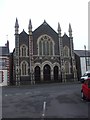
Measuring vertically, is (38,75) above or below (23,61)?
below

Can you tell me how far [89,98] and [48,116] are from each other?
5.53 metres

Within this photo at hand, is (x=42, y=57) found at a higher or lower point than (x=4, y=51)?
lower

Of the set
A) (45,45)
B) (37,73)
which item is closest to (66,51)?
(45,45)

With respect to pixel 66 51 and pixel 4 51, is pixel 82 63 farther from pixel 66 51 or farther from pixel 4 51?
pixel 4 51

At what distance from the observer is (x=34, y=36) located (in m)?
44.1

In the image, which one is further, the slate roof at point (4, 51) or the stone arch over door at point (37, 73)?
the slate roof at point (4, 51)

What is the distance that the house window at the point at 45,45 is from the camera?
144 feet

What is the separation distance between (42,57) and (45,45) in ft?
9.39

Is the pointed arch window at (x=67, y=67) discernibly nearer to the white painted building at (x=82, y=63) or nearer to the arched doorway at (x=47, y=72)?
the white painted building at (x=82, y=63)

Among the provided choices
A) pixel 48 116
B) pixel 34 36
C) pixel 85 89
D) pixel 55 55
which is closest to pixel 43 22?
pixel 34 36

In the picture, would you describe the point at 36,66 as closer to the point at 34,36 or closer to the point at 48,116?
the point at 34,36

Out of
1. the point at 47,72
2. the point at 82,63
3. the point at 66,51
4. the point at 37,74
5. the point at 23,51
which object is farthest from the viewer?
the point at 82,63

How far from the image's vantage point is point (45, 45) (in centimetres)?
4409

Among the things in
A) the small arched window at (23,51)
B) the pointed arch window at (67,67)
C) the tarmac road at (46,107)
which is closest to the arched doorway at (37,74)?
the small arched window at (23,51)
